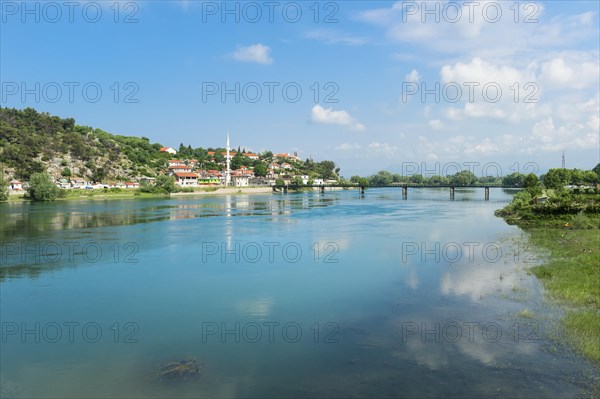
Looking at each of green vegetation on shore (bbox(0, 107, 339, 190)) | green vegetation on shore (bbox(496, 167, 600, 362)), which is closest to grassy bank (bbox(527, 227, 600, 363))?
green vegetation on shore (bbox(496, 167, 600, 362))

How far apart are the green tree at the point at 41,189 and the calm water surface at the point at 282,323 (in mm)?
62371

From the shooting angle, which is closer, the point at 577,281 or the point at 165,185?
the point at 577,281

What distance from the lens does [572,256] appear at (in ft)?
77.9

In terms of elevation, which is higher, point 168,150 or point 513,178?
point 168,150

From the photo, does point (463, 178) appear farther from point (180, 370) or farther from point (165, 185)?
point (180, 370)

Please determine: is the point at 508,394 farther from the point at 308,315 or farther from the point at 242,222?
the point at 242,222

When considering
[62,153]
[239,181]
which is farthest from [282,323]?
[239,181]

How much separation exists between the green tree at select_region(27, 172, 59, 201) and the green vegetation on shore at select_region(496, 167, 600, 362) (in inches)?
3337

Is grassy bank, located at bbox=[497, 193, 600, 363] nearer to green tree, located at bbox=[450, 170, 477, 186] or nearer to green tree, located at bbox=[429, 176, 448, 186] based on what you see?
green tree, located at bbox=[450, 170, 477, 186]

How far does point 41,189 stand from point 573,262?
91786mm

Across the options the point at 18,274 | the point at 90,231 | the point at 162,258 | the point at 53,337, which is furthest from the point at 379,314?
the point at 90,231

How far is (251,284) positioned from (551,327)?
12994mm

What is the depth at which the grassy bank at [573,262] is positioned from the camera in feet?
42.3

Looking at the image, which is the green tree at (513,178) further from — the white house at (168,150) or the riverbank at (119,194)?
the white house at (168,150)
